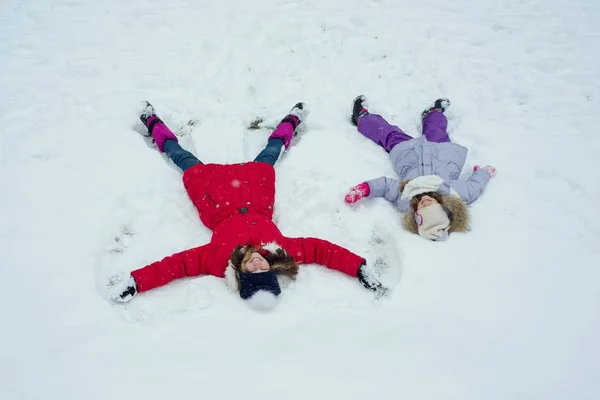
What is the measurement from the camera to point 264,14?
21.6ft

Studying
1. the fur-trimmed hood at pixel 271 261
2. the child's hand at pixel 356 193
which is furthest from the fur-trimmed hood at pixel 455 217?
the fur-trimmed hood at pixel 271 261

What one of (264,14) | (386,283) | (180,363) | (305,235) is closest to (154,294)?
(180,363)

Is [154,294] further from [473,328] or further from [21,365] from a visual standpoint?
[473,328]

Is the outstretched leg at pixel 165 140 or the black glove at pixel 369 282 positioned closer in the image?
the black glove at pixel 369 282

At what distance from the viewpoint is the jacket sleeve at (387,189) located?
4.43 meters

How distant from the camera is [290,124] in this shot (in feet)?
16.4

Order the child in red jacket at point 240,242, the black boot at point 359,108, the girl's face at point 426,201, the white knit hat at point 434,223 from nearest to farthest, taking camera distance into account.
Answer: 1. the child in red jacket at point 240,242
2. the white knit hat at point 434,223
3. the girl's face at point 426,201
4. the black boot at point 359,108

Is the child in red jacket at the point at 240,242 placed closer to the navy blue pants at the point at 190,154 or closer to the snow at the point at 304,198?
the navy blue pants at the point at 190,154

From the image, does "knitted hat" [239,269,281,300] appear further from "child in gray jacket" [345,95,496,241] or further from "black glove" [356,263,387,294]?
"child in gray jacket" [345,95,496,241]

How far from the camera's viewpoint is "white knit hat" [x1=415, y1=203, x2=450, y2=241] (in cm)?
401

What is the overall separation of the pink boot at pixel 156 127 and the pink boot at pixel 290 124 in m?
1.05

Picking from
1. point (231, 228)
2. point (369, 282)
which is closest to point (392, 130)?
point (369, 282)

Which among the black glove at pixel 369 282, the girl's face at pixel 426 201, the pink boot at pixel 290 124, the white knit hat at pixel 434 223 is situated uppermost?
the pink boot at pixel 290 124

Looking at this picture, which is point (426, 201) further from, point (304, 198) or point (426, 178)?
point (304, 198)
